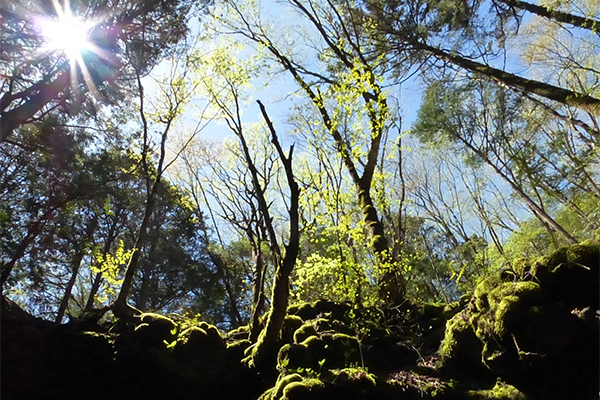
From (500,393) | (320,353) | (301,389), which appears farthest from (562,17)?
(301,389)

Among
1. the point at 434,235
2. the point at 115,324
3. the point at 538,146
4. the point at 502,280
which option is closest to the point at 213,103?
the point at 115,324

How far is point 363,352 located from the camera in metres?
4.18

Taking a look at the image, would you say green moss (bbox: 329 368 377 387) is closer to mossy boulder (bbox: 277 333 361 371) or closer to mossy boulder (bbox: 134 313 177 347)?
mossy boulder (bbox: 277 333 361 371)

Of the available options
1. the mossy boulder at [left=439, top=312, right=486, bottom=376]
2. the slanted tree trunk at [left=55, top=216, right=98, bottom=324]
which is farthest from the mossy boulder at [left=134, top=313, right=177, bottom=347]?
the slanted tree trunk at [left=55, top=216, right=98, bottom=324]

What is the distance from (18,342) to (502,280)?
244 inches

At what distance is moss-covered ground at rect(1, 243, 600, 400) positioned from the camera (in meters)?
2.70

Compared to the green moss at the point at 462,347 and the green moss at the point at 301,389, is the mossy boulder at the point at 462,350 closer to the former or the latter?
the green moss at the point at 462,347

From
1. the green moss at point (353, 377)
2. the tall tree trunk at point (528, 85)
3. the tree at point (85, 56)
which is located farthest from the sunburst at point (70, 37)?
the green moss at point (353, 377)

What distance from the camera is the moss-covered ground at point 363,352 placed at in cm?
270

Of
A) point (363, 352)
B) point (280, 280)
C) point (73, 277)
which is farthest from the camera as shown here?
point (73, 277)

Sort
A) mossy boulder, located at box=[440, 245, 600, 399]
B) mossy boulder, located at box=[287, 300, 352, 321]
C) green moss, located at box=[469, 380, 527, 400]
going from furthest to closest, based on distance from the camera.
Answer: mossy boulder, located at box=[287, 300, 352, 321] < green moss, located at box=[469, 380, 527, 400] < mossy boulder, located at box=[440, 245, 600, 399]

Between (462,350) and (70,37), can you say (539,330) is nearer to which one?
(462,350)

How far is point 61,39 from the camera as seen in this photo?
634cm

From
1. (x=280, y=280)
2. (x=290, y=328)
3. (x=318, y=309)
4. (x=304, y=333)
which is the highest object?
(x=280, y=280)
